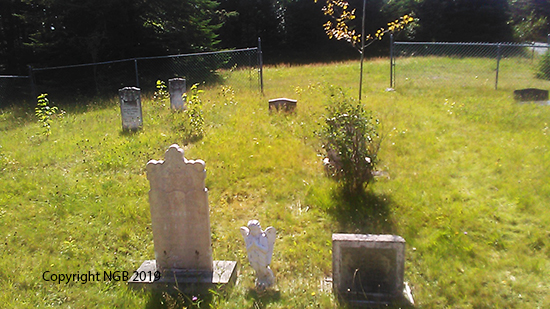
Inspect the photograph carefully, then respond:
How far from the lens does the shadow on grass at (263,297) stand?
3.60 meters

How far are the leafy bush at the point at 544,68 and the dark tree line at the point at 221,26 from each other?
13301mm

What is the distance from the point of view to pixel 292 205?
5562 millimetres

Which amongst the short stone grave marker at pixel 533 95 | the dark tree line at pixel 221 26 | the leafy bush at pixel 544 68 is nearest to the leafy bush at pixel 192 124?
the dark tree line at pixel 221 26

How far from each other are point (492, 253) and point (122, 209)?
4578mm

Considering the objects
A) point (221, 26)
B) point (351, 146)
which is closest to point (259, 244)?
point (351, 146)

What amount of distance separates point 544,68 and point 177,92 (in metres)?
13.4

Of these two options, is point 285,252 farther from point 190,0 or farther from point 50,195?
point 190,0

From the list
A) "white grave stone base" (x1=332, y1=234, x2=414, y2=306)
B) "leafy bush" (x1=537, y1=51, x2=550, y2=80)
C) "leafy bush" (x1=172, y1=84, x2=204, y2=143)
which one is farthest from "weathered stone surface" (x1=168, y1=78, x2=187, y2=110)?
"leafy bush" (x1=537, y1=51, x2=550, y2=80)

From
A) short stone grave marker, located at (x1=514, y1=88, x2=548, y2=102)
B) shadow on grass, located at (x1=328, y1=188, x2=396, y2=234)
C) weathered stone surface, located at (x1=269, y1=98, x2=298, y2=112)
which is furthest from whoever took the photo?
short stone grave marker, located at (x1=514, y1=88, x2=548, y2=102)

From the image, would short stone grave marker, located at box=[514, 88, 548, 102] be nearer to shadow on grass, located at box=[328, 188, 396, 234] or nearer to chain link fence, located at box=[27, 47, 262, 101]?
shadow on grass, located at box=[328, 188, 396, 234]

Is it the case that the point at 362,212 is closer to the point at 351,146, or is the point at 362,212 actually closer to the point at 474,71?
the point at 351,146

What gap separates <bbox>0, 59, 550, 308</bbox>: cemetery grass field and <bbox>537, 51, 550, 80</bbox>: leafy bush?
19.1 ft

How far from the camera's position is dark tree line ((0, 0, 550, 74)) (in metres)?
15.8

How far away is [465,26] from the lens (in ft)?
103
